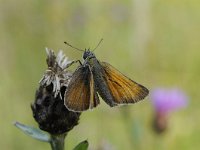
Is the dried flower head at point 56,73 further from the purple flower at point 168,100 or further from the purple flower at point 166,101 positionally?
the purple flower at point 168,100

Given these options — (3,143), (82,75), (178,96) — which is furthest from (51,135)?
(178,96)

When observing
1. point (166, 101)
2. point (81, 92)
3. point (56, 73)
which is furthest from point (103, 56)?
point (81, 92)

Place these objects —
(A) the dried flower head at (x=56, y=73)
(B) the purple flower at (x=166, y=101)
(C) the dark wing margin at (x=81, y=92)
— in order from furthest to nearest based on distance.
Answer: (B) the purple flower at (x=166, y=101) → (A) the dried flower head at (x=56, y=73) → (C) the dark wing margin at (x=81, y=92)

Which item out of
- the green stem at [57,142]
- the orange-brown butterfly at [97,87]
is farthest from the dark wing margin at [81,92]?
the green stem at [57,142]

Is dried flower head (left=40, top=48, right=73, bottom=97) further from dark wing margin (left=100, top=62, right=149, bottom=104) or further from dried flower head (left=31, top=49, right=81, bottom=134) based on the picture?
dark wing margin (left=100, top=62, right=149, bottom=104)

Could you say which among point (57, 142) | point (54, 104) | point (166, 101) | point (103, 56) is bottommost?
point (57, 142)

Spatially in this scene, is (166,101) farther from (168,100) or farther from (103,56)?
(103,56)

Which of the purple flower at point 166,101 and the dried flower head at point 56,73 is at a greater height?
the purple flower at point 166,101

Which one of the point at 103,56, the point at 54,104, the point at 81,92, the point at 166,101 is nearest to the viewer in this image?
the point at 81,92
